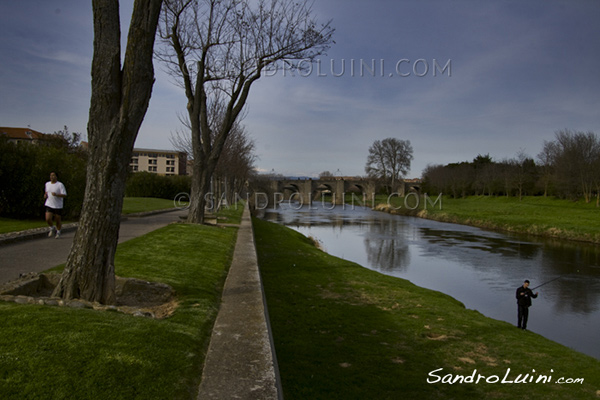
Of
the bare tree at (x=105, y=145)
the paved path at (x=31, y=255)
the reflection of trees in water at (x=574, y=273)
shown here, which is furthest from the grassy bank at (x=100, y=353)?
the reflection of trees in water at (x=574, y=273)

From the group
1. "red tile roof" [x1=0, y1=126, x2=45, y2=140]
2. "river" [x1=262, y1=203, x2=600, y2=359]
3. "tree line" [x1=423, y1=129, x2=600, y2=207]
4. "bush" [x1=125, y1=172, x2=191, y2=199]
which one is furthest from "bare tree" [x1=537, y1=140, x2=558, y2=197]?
"red tile roof" [x1=0, y1=126, x2=45, y2=140]

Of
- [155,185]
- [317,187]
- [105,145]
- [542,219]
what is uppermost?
[317,187]

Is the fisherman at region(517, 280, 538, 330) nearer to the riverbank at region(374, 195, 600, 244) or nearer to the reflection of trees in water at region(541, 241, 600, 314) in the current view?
the reflection of trees in water at region(541, 241, 600, 314)

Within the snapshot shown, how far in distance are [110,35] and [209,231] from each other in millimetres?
10175

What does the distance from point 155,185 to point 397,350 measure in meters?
45.4

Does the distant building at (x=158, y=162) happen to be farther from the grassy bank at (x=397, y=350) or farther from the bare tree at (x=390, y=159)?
the grassy bank at (x=397, y=350)

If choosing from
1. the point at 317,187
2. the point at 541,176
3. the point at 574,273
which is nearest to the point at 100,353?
the point at 574,273

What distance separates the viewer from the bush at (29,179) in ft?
49.3

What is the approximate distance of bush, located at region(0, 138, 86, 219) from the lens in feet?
49.3

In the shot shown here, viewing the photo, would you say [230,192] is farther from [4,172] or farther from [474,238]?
[4,172]

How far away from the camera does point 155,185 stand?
47719 mm

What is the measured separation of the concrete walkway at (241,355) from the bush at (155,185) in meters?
40.9

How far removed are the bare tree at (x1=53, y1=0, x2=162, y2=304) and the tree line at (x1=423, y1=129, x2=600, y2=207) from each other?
46.1 metres

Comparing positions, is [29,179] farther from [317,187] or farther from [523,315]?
[317,187]
